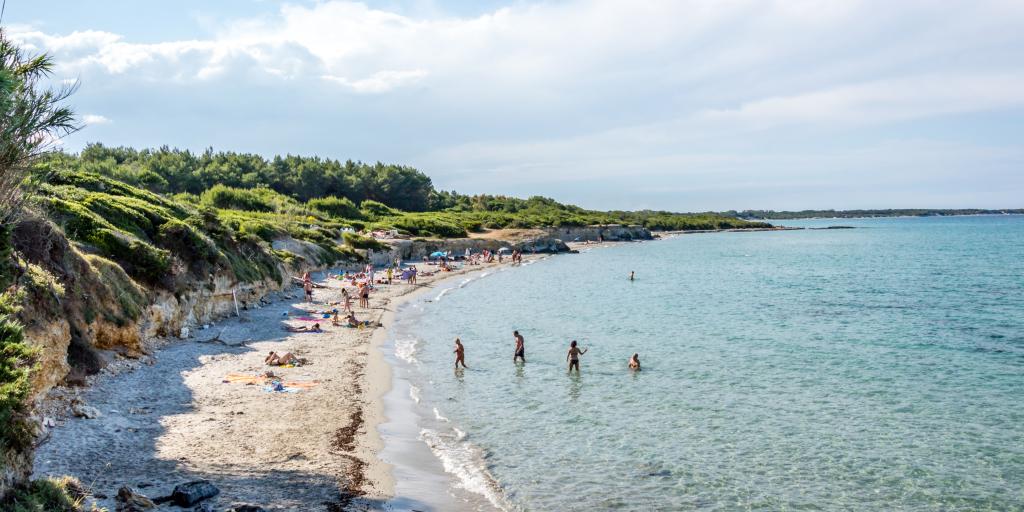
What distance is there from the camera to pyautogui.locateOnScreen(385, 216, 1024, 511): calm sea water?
12828 mm

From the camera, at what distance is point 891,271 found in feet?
200

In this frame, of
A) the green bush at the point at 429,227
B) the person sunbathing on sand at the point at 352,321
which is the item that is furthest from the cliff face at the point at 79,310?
the green bush at the point at 429,227

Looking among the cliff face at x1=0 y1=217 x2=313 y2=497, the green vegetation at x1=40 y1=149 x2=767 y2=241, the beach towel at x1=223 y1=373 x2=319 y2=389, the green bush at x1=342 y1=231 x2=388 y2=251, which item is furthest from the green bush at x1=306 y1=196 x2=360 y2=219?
the beach towel at x1=223 y1=373 x2=319 y2=389

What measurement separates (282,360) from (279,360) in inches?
3.7

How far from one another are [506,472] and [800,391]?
11177 millimetres

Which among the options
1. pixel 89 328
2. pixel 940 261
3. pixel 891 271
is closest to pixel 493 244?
pixel 891 271

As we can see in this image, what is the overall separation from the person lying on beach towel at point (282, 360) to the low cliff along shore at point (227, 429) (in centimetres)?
35

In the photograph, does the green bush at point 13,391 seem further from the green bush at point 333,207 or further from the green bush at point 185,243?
the green bush at point 333,207

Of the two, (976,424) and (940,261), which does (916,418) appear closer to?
(976,424)

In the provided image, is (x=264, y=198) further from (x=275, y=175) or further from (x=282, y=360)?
(x=282, y=360)

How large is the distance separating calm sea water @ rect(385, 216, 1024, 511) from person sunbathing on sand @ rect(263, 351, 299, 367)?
160 inches

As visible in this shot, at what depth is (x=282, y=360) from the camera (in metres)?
21.6

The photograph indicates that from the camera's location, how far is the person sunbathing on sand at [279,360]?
21547 millimetres

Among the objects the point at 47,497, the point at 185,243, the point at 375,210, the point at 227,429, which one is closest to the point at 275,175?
the point at 375,210
